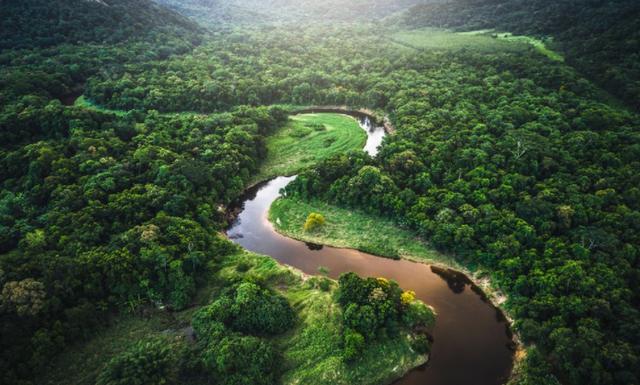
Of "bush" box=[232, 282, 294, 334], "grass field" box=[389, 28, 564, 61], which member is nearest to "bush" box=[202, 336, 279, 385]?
"bush" box=[232, 282, 294, 334]

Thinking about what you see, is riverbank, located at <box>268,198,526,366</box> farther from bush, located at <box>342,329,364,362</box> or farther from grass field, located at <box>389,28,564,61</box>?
grass field, located at <box>389,28,564,61</box>

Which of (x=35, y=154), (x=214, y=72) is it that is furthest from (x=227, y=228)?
(x=214, y=72)

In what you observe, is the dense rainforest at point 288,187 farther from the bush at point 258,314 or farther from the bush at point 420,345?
the bush at point 420,345

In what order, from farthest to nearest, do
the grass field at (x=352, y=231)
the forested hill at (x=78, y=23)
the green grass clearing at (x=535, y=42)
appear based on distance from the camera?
the forested hill at (x=78, y=23) < the green grass clearing at (x=535, y=42) < the grass field at (x=352, y=231)

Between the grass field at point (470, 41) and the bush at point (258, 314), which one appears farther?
the grass field at point (470, 41)

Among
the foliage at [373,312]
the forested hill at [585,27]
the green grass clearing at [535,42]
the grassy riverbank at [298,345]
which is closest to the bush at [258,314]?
the grassy riverbank at [298,345]

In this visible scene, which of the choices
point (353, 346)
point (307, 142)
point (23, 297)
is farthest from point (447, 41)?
point (23, 297)

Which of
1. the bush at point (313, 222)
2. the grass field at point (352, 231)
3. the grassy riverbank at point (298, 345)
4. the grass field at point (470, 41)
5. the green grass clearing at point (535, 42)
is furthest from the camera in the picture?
the grass field at point (470, 41)

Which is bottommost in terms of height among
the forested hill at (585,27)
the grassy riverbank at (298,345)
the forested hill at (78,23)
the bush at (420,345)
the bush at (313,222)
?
the grassy riverbank at (298,345)
